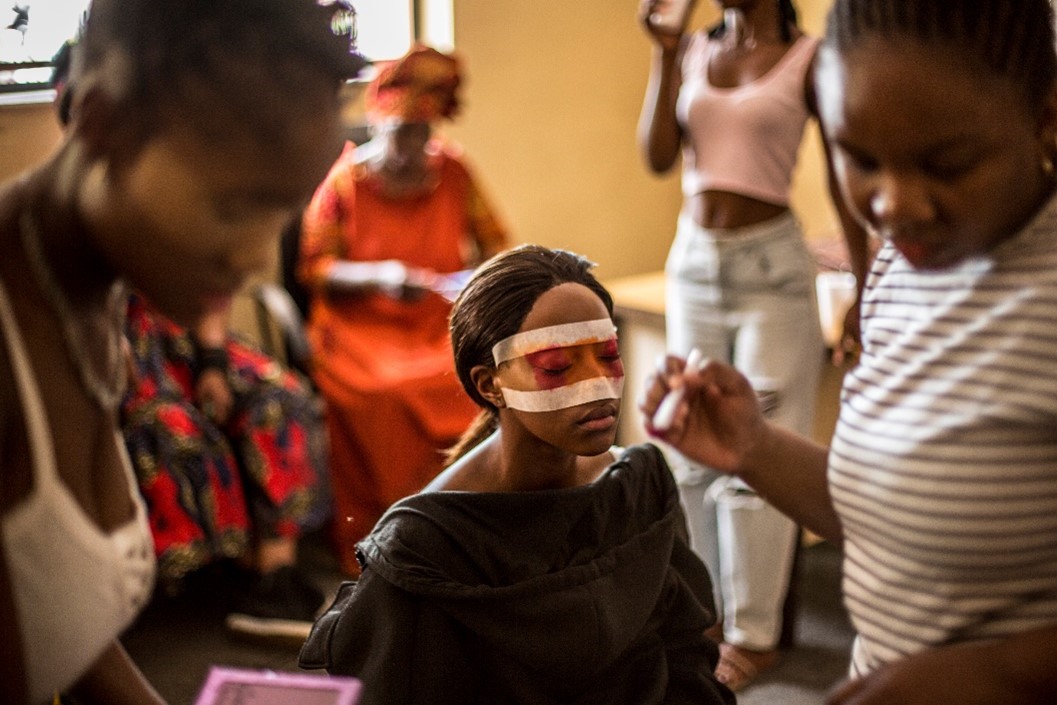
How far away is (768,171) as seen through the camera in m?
2.33

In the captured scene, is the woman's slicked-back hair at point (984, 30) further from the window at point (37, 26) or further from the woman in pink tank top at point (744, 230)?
the woman in pink tank top at point (744, 230)

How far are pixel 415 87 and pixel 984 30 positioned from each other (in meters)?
2.43

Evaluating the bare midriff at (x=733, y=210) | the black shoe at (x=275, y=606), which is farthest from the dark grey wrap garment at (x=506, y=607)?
the black shoe at (x=275, y=606)

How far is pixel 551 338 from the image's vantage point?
1251mm

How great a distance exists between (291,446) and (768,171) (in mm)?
1396

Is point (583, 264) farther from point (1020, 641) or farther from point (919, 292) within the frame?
point (1020, 641)

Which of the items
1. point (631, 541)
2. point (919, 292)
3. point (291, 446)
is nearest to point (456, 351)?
point (631, 541)

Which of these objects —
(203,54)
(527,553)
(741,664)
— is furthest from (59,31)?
(741,664)

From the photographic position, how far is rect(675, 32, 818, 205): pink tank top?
7.49ft

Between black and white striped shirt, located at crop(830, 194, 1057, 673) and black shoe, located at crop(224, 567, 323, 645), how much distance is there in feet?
6.78

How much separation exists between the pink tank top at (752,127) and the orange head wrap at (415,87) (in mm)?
885

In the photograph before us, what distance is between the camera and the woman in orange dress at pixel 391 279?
118 inches

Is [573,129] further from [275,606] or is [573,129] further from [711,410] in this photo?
[711,410]

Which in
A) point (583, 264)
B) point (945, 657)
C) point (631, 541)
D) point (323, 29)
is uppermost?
point (323, 29)
